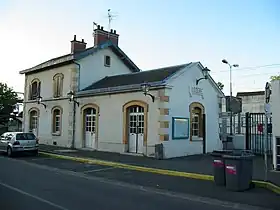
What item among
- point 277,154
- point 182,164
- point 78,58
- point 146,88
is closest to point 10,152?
point 78,58

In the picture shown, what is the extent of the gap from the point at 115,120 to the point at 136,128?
1.65 meters

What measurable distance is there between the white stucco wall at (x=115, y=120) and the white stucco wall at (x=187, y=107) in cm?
88

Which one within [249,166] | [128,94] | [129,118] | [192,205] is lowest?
[192,205]

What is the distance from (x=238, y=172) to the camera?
9406 mm

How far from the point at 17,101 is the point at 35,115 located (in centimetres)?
1890

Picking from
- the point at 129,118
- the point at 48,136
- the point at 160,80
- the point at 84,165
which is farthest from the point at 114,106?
the point at 48,136

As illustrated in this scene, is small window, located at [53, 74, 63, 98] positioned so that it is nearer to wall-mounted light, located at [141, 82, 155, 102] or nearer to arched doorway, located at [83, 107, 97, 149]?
arched doorway, located at [83, 107, 97, 149]

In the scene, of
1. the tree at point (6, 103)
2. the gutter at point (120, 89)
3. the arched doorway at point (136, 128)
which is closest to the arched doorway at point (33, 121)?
the gutter at point (120, 89)

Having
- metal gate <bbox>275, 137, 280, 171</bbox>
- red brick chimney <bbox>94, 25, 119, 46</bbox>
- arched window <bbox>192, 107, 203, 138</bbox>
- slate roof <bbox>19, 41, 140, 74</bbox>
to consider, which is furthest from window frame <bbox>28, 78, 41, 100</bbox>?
metal gate <bbox>275, 137, 280, 171</bbox>

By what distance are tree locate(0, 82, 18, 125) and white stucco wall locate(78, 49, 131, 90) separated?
23474 millimetres

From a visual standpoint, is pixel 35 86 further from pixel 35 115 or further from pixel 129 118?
pixel 129 118

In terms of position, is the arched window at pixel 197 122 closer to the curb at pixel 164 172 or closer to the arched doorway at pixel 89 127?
the curb at pixel 164 172

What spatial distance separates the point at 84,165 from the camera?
1480cm

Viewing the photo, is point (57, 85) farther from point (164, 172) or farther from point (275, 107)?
point (275, 107)
